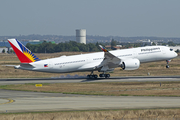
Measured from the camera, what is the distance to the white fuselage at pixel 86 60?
60.6 m

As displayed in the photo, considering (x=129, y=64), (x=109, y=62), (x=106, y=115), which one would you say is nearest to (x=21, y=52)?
(x=109, y=62)

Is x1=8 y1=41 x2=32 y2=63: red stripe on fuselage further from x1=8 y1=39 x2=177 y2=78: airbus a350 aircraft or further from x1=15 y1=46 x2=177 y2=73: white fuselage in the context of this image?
x1=15 y1=46 x2=177 y2=73: white fuselage

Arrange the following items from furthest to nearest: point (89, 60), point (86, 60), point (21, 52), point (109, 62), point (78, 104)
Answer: point (89, 60) → point (86, 60) → point (109, 62) → point (21, 52) → point (78, 104)

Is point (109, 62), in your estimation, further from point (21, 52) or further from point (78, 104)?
point (78, 104)

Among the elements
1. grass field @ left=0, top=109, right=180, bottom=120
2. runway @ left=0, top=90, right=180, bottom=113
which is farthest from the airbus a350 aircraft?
grass field @ left=0, top=109, right=180, bottom=120

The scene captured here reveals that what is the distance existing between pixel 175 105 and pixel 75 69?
108 feet

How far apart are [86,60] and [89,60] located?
0.68 metres

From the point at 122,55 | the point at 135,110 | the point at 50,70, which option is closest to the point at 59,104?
the point at 135,110

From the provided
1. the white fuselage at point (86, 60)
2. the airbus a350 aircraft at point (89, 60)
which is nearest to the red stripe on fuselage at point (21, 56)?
the airbus a350 aircraft at point (89, 60)

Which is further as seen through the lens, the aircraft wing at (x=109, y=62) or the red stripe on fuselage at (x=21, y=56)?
the aircraft wing at (x=109, y=62)

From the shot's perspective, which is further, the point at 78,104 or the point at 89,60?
the point at 89,60

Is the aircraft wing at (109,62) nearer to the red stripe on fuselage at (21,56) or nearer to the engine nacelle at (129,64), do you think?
the engine nacelle at (129,64)

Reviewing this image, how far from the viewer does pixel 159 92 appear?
1679 inches

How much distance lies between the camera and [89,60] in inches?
2469
